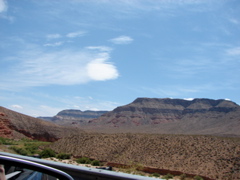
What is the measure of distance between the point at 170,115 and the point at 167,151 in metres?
124

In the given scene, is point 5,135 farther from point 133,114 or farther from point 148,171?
point 133,114

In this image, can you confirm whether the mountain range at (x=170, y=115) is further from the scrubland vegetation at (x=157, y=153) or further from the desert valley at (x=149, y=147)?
the scrubland vegetation at (x=157, y=153)

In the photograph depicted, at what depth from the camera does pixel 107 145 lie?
1879 inches

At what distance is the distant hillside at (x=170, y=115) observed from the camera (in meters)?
116

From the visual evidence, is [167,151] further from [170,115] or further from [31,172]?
[170,115]

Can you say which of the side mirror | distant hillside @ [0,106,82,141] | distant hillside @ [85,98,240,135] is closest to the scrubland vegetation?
distant hillside @ [0,106,82,141]

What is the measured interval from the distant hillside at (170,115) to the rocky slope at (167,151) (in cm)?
6124

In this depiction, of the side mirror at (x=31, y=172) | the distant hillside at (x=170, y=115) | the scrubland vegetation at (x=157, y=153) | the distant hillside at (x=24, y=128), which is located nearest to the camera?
the side mirror at (x=31, y=172)

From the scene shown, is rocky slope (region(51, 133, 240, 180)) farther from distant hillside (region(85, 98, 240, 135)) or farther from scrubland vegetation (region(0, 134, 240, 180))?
distant hillside (region(85, 98, 240, 135))

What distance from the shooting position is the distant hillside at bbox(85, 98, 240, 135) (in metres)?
116

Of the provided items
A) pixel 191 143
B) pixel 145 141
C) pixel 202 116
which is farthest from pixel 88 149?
pixel 202 116

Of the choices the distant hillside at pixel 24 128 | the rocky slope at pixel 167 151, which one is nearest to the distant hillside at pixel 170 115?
the distant hillside at pixel 24 128

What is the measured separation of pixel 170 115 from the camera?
164m

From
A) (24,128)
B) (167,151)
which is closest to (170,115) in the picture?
(24,128)
